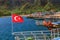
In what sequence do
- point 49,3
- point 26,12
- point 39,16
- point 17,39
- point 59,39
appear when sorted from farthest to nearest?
point 49,3 → point 26,12 → point 39,16 → point 17,39 → point 59,39

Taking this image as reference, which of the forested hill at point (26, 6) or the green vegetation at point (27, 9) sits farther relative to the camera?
the forested hill at point (26, 6)

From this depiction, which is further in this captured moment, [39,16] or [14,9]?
[14,9]

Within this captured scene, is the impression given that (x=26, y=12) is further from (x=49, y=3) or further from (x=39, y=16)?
(x=39, y=16)

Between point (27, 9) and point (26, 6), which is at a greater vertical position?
point (26, 6)

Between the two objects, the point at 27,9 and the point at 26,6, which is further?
the point at 26,6

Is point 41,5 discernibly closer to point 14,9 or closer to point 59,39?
point 14,9

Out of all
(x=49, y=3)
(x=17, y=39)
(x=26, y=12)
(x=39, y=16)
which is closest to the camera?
(x=17, y=39)

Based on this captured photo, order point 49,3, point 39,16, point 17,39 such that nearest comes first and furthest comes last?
point 17,39 → point 39,16 → point 49,3

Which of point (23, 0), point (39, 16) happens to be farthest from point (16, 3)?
point (39, 16)

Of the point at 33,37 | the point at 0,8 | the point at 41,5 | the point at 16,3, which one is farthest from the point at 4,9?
the point at 33,37

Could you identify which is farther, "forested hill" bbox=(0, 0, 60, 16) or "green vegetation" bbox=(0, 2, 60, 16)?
"forested hill" bbox=(0, 0, 60, 16)
